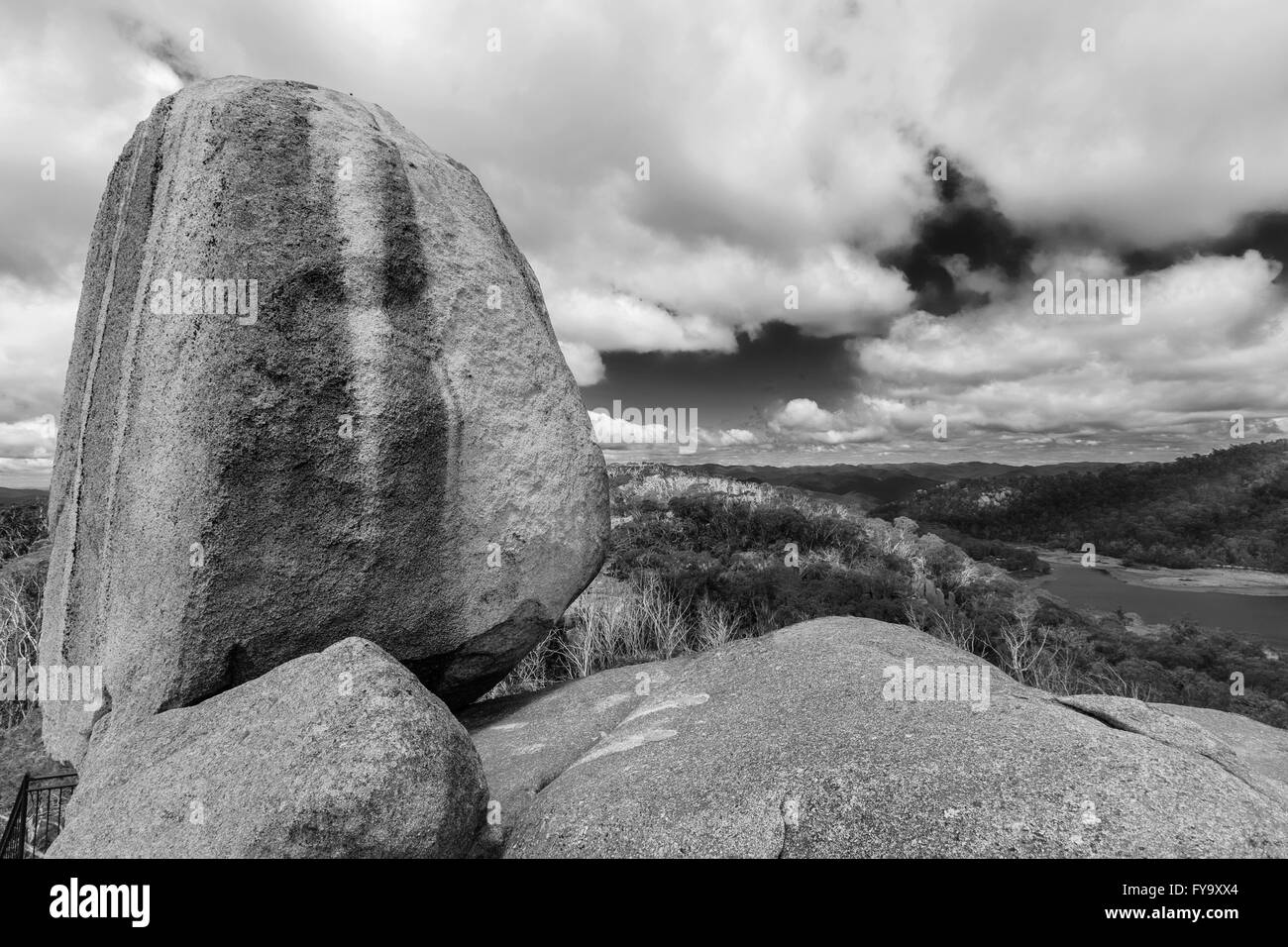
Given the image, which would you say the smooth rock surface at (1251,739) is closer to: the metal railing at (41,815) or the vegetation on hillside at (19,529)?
the metal railing at (41,815)

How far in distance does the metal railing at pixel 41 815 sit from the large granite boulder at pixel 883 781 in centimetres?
395

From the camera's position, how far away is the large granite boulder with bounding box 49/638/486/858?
10.7 ft

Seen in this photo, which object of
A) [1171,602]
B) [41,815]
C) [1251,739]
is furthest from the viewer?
[1171,602]

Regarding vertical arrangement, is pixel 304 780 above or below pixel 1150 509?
above

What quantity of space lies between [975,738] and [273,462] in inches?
204

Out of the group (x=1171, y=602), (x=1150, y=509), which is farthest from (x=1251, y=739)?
(x=1150, y=509)

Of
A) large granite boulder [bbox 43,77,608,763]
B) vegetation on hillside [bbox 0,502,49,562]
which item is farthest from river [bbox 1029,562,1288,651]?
vegetation on hillside [bbox 0,502,49,562]

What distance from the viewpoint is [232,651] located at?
495 cm

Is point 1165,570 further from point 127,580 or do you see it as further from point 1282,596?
point 127,580

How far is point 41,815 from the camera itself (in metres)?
6.40

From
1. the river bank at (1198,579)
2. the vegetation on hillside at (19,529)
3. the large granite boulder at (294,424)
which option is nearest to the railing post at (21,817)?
the large granite boulder at (294,424)

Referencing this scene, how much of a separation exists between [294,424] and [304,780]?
2.72 meters

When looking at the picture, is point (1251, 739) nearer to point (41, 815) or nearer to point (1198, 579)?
point (41, 815)

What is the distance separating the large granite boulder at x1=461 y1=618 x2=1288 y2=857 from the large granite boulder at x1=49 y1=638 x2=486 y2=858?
0.68 metres
